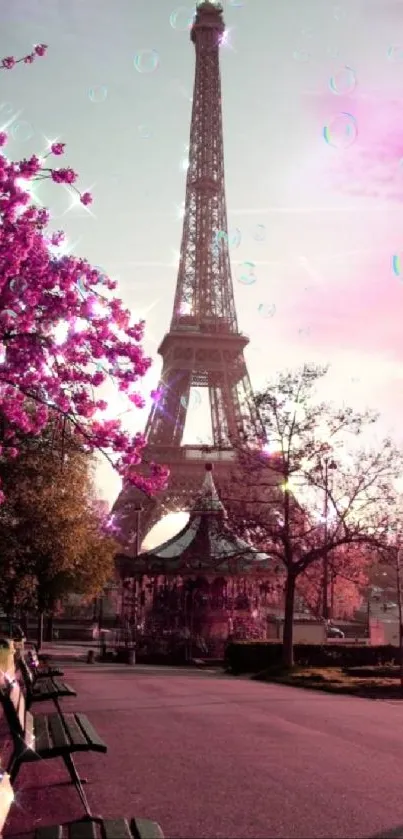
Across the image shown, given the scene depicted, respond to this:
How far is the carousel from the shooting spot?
107ft

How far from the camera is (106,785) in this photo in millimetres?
6895

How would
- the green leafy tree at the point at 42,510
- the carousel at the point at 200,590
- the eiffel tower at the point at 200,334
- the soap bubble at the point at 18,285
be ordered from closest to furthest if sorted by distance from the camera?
the soap bubble at the point at 18,285 → the green leafy tree at the point at 42,510 → the carousel at the point at 200,590 → the eiffel tower at the point at 200,334

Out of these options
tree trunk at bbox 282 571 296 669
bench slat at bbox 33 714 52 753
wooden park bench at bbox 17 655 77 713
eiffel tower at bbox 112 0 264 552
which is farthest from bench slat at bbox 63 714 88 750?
eiffel tower at bbox 112 0 264 552

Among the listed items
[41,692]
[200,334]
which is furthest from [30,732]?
[200,334]

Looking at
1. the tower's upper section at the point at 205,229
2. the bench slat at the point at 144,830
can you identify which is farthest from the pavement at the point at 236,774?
the tower's upper section at the point at 205,229

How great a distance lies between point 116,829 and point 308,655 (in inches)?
974

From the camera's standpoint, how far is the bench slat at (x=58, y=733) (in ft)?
19.5

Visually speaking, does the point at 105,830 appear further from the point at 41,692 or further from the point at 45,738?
the point at 41,692

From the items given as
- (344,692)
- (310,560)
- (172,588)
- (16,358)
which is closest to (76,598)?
(172,588)

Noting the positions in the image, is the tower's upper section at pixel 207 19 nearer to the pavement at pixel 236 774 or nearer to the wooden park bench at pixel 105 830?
the pavement at pixel 236 774

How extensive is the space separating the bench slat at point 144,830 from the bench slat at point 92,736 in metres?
1.43

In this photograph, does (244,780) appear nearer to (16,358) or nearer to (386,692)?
(16,358)

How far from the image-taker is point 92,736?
6.41 metres

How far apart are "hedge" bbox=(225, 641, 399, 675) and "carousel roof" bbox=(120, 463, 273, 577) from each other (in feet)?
14.0
